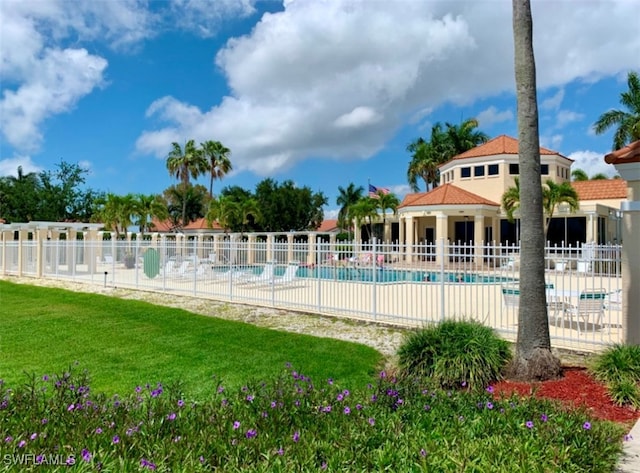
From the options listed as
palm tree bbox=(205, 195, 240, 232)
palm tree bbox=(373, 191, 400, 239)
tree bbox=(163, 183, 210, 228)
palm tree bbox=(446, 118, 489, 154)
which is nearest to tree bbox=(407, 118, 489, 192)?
palm tree bbox=(446, 118, 489, 154)

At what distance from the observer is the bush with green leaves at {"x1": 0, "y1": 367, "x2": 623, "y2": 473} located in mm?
3416

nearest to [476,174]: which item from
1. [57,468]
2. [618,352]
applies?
[618,352]

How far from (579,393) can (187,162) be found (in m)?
53.2

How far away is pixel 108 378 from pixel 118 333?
3235mm

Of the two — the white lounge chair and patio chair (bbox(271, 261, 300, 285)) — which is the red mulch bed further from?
the white lounge chair

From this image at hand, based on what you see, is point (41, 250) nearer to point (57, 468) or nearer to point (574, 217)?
point (57, 468)

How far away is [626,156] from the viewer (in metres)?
7.54

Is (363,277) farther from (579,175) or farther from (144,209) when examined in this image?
(579,175)

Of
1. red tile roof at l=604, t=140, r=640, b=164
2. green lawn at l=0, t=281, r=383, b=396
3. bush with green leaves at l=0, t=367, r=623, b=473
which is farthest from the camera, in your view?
red tile roof at l=604, t=140, r=640, b=164

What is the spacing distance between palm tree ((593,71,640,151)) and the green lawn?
1236 inches

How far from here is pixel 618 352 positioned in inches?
241

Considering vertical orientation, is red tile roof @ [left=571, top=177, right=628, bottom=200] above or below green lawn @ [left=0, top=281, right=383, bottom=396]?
above

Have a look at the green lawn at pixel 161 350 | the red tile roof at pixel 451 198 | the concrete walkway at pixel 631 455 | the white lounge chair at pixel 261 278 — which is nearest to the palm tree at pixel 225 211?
the red tile roof at pixel 451 198

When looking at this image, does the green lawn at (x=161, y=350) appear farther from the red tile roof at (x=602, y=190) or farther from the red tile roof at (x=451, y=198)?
the red tile roof at (x=602, y=190)
